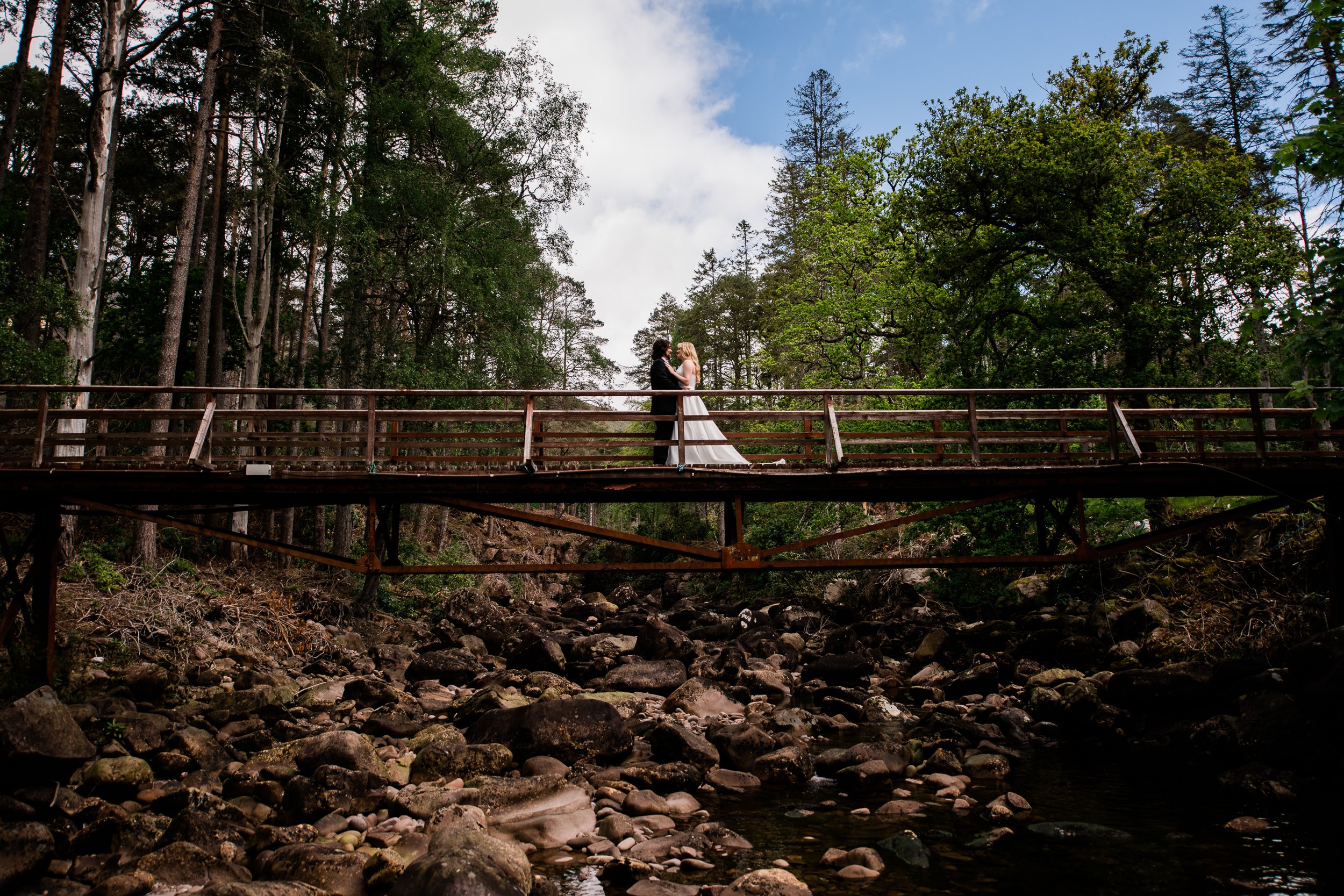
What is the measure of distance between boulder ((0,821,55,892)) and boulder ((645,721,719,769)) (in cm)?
725

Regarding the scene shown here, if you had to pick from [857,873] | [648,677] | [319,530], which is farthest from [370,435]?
[319,530]

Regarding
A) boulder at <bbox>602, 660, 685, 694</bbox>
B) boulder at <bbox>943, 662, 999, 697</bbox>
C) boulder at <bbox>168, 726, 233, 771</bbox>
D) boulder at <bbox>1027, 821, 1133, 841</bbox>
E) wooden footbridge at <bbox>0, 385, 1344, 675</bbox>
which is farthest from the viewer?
boulder at <bbox>602, 660, 685, 694</bbox>

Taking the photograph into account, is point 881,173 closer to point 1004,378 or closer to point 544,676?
point 1004,378

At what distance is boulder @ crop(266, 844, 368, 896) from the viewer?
732 centimetres

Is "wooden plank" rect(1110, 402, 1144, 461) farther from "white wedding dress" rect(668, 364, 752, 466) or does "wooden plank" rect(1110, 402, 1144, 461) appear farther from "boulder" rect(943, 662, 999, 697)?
"boulder" rect(943, 662, 999, 697)

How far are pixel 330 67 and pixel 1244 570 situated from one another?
2805 centimetres

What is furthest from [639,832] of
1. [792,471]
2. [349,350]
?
[349,350]

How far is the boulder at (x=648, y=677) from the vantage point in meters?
16.9

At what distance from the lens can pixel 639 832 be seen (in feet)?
29.3

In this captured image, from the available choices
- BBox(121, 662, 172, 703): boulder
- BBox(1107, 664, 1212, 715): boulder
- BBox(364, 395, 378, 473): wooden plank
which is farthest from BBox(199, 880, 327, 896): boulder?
BBox(1107, 664, 1212, 715): boulder

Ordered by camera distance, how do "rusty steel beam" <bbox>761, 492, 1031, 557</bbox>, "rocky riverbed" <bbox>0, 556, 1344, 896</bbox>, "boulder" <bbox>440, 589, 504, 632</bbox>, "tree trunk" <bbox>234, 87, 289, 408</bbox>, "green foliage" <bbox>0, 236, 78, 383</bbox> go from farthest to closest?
1. "boulder" <bbox>440, 589, 504, 632</bbox>
2. "tree trunk" <bbox>234, 87, 289, 408</bbox>
3. "green foliage" <bbox>0, 236, 78, 383</bbox>
4. "rusty steel beam" <bbox>761, 492, 1031, 557</bbox>
5. "rocky riverbed" <bbox>0, 556, 1344, 896</bbox>

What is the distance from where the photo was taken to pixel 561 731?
11422 millimetres

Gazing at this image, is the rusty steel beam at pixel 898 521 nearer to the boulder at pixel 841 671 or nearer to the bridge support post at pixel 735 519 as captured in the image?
the bridge support post at pixel 735 519

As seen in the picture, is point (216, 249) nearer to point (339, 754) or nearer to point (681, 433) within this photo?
point (339, 754)
